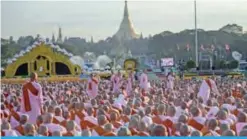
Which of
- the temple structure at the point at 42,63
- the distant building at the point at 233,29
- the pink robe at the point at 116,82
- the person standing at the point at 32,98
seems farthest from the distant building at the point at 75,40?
the person standing at the point at 32,98

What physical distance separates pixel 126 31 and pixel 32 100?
138 metres

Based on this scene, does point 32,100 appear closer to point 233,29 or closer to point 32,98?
point 32,98

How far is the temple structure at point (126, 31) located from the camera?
149 meters

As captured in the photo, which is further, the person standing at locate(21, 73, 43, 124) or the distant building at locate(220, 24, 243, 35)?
the distant building at locate(220, 24, 243, 35)

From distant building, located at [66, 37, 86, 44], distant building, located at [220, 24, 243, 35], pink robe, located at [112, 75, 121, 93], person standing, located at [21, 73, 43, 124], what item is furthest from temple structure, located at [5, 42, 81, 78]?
distant building, located at [66, 37, 86, 44]

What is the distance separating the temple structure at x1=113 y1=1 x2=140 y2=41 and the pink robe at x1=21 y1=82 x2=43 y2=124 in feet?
433

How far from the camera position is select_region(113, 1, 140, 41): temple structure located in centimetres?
14877

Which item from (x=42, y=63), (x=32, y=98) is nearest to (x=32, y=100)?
(x=32, y=98)

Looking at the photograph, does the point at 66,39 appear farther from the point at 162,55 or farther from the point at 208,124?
the point at 208,124

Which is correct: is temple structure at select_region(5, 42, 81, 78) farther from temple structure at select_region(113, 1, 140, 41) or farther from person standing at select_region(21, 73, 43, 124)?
temple structure at select_region(113, 1, 140, 41)

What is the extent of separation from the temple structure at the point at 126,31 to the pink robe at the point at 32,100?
132 metres

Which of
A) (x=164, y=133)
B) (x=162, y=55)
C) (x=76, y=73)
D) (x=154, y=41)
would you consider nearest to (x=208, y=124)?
(x=164, y=133)

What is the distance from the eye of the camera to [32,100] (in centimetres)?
1384

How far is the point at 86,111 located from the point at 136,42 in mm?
132718
